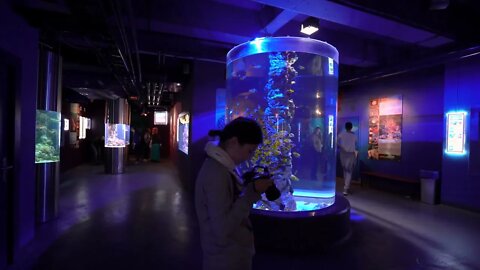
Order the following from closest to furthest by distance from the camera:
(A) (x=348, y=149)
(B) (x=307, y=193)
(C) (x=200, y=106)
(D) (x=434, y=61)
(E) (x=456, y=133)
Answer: (B) (x=307, y=193), (D) (x=434, y=61), (E) (x=456, y=133), (C) (x=200, y=106), (A) (x=348, y=149)

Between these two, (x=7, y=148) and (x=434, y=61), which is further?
(x=434, y=61)

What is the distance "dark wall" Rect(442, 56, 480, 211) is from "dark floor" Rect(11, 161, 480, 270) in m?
0.38

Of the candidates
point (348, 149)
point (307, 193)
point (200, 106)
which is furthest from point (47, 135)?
point (348, 149)

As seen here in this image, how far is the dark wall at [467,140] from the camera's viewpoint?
18.4 ft

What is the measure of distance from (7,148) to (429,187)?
25.3ft

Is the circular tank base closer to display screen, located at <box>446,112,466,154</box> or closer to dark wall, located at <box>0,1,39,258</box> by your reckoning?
dark wall, located at <box>0,1,39,258</box>

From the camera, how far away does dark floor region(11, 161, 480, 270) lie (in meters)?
3.21

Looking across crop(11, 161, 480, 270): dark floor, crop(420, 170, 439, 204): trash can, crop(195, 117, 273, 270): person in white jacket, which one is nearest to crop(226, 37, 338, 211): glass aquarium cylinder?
crop(11, 161, 480, 270): dark floor

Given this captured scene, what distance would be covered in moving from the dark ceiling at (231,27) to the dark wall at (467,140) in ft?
2.50

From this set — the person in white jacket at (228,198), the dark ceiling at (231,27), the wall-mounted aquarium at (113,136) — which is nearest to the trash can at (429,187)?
the dark ceiling at (231,27)

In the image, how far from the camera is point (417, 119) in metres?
7.15

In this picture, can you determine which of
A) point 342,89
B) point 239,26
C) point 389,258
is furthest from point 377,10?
point 342,89

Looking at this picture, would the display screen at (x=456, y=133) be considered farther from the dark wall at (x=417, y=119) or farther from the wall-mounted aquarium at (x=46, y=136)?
the wall-mounted aquarium at (x=46, y=136)

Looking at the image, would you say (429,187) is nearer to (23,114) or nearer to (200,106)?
(200,106)
